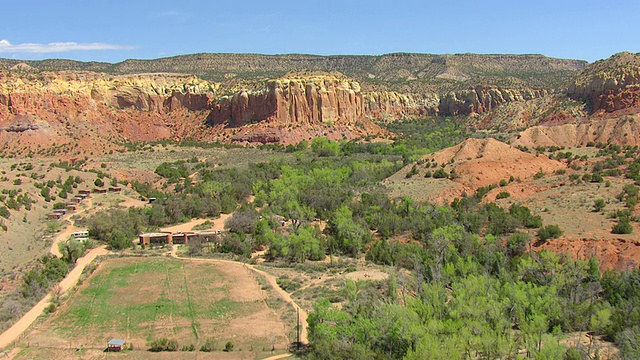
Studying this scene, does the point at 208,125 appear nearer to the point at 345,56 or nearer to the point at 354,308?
the point at 354,308

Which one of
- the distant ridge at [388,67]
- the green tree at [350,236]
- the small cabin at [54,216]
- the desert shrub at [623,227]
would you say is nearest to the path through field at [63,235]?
the small cabin at [54,216]

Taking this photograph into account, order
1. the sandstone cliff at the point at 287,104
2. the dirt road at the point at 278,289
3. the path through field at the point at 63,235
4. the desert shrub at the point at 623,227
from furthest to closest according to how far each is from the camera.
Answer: the sandstone cliff at the point at 287,104, the path through field at the point at 63,235, the desert shrub at the point at 623,227, the dirt road at the point at 278,289

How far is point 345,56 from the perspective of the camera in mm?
196250

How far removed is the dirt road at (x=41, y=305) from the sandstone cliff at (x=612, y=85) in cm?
7483

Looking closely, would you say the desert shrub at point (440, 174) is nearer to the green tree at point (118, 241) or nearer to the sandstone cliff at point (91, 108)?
the green tree at point (118, 241)

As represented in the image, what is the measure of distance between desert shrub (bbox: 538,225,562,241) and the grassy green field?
57.7ft

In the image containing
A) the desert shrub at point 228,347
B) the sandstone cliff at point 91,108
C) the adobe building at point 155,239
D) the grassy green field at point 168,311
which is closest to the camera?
the desert shrub at point 228,347

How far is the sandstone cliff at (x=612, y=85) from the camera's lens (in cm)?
8369

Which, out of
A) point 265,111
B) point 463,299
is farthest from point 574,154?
point 265,111

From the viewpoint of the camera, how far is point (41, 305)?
3005 centimetres

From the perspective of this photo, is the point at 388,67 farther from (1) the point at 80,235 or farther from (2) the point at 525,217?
(1) the point at 80,235

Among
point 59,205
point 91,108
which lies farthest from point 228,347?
point 91,108

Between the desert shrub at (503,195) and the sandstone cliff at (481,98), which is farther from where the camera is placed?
the sandstone cliff at (481,98)

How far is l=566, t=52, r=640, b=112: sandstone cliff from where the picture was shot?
83.7 meters
